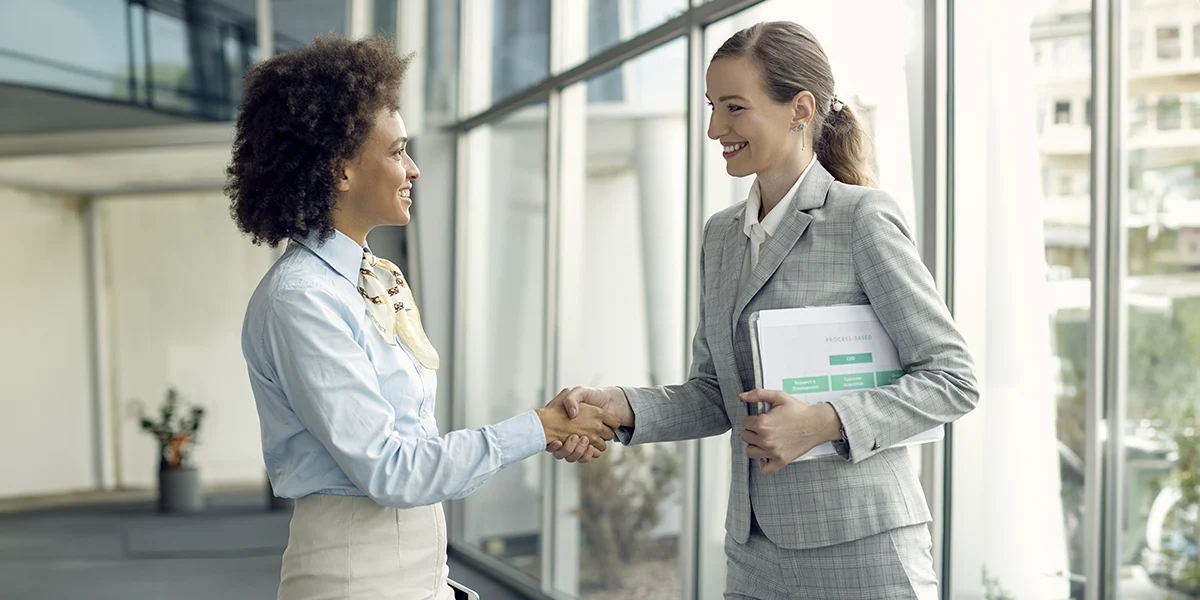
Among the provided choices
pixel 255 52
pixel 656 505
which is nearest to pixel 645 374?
pixel 656 505

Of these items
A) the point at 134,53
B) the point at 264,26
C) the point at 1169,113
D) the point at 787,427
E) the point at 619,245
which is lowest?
the point at 787,427

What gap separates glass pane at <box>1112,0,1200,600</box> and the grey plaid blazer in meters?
0.97

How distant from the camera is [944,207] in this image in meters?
2.61

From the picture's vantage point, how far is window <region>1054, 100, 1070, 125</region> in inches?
95.6

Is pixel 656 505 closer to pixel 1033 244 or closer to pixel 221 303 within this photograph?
pixel 1033 244

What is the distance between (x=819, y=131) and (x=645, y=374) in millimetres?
2720

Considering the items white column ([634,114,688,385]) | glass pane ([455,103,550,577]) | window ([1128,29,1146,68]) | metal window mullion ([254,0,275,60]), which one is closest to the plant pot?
glass pane ([455,103,550,577])

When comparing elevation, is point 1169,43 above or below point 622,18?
below

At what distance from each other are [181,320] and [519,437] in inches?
282

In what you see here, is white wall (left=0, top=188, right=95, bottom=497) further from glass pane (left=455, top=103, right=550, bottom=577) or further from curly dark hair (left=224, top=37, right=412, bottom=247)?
curly dark hair (left=224, top=37, right=412, bottom=247)

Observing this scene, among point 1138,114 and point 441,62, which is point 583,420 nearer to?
point 1138,114

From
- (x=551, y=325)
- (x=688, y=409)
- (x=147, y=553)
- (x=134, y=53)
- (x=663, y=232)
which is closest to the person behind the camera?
(x=688, y=409)

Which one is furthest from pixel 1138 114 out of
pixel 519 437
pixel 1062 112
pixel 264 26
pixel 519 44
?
pixel 264 26

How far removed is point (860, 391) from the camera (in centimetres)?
155
